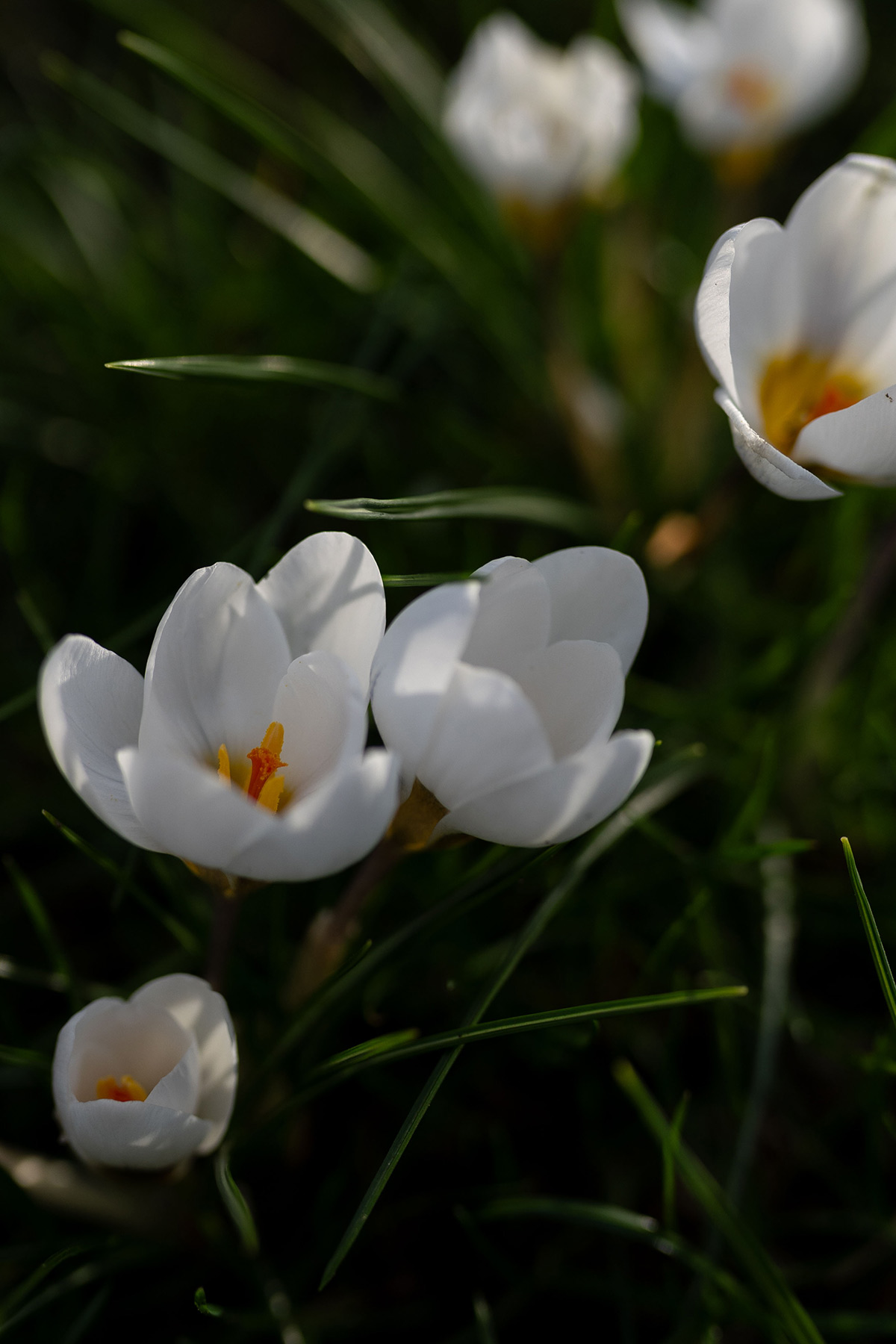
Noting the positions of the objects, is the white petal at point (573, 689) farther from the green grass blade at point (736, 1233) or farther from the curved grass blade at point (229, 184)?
the curved grass blade at point (229, 184)

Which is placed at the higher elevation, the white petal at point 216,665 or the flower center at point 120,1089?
the white petal at point 216,665

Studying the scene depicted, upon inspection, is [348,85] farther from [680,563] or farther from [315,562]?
[315,562]

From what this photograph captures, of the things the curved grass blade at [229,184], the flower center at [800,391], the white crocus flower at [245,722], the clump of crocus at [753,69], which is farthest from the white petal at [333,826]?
the clump of crocus at [753,69]

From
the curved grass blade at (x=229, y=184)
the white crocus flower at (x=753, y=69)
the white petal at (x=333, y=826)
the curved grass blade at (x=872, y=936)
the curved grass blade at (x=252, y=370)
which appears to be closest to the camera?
the white petal at (x=333, y=826)

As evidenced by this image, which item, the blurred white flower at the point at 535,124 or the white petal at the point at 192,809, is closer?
the white petal at the point at 192,809

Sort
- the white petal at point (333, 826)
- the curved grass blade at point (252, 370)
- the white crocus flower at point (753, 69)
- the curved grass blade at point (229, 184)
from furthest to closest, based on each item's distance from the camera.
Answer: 1. the white crocus flower at point (753, 69)
2. the curved grass blade at point (229, 184)
3. the curved grass blade at point (252, 370)
4. the white petal at point (333, 826)

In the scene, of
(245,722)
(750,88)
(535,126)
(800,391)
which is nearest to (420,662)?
(245,722)

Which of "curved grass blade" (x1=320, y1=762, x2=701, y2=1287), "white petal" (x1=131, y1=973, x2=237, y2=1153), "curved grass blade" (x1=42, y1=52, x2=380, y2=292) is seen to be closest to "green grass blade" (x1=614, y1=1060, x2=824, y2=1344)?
"curved grass blade" (x1=320, y1=762, x2=701, y2=1287)
